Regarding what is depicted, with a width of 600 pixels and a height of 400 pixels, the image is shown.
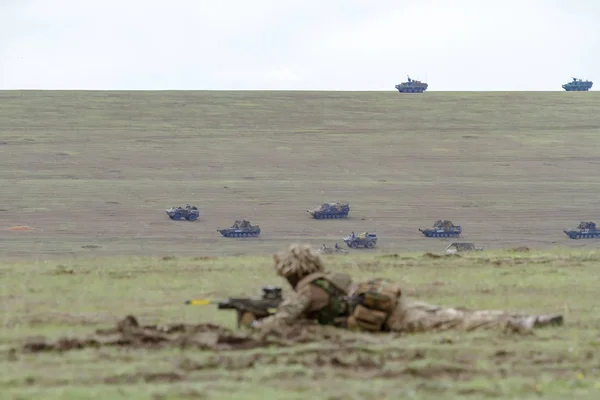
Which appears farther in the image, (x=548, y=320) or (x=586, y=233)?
(x=586, y=233)

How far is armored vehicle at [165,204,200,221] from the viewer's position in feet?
156

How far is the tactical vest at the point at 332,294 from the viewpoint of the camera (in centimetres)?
1369

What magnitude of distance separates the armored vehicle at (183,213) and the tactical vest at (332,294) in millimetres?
34042

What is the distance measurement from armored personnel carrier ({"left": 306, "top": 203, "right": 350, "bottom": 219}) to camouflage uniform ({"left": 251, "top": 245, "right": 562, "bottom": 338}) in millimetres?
34569

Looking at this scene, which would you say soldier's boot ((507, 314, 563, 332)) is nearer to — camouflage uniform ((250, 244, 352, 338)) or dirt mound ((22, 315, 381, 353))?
dirt mound ((22, 315, 381, 353))

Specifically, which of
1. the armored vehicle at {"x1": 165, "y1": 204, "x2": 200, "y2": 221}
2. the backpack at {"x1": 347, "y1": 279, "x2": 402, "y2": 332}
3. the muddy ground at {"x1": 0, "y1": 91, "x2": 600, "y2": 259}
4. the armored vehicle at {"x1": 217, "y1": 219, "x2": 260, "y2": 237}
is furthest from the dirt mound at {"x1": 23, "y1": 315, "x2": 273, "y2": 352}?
the armored vehicle at {"x1": 165, "y1": 204, "x2": 200, "y2": 221}
